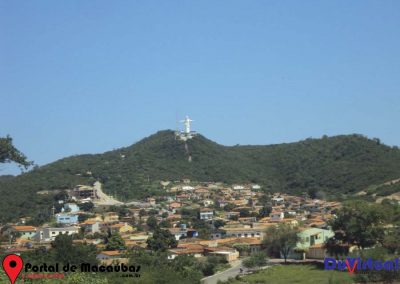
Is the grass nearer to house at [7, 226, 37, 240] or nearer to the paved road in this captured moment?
the paved road

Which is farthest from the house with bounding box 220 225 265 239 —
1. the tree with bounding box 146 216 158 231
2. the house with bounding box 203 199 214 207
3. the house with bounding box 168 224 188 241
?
the house with bounding box 203 199 214 207

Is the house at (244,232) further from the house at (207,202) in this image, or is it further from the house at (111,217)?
the house at (207,202)

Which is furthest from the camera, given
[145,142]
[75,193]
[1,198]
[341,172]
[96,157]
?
[145,142]

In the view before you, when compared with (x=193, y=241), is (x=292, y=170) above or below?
above

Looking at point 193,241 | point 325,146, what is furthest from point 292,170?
point 193,241

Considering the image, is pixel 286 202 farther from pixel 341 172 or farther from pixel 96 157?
pixel 96 157
